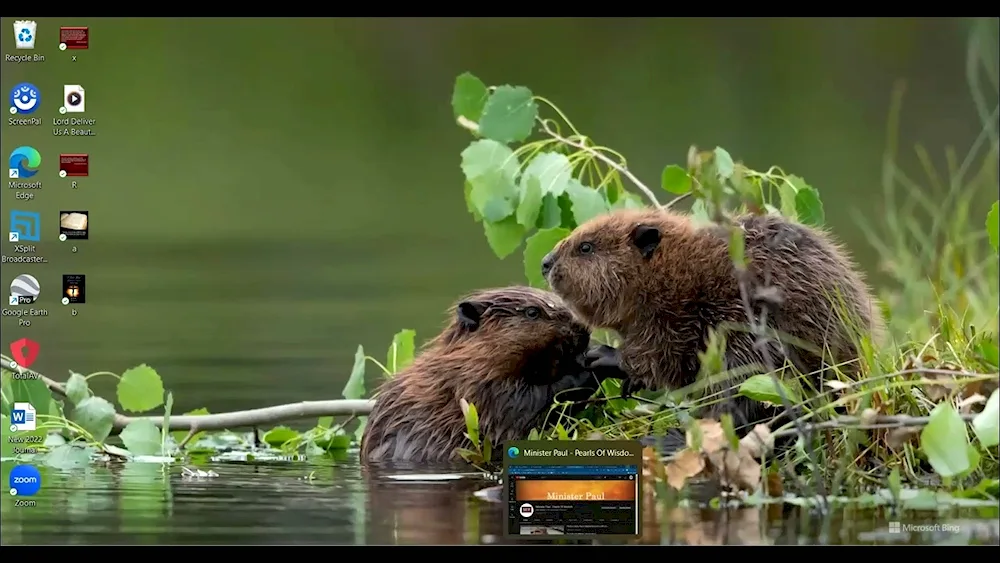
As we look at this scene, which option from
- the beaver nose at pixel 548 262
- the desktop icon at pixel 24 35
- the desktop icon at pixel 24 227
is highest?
the desktop icon at pixel 24 35

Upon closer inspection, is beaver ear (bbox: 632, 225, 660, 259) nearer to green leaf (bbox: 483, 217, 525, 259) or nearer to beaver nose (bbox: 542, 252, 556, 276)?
beaver nose (bbox: 542, 252, 556, 276)

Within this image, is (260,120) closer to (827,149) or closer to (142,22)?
(827,149)

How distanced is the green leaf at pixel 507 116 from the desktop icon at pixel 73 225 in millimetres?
1636

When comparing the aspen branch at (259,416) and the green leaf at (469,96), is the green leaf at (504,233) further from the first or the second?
the aspen branch at (259,416)

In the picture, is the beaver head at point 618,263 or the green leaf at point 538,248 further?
the green leaf at point 538,248

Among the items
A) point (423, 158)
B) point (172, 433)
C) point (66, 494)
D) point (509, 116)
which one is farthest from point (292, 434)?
point (423, 158)

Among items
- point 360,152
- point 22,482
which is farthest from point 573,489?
point 360,152

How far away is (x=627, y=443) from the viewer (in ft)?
11.5

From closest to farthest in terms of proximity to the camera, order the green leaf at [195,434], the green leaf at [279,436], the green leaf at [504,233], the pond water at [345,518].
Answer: the pond water at [345,518]
the green leaf at [504,233]
the green leaf at [195,434]
the green leaf at [279,436]

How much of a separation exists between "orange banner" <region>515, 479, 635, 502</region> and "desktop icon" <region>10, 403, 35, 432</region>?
1.16 metres

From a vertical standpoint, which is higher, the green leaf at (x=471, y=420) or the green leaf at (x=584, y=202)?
the green leaf at (x=584, y=202)

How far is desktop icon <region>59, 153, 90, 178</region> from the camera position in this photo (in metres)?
3.93

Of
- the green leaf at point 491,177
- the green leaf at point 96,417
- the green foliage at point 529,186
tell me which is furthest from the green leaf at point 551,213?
the green leaf at point 96,417

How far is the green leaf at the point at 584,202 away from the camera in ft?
17.4
